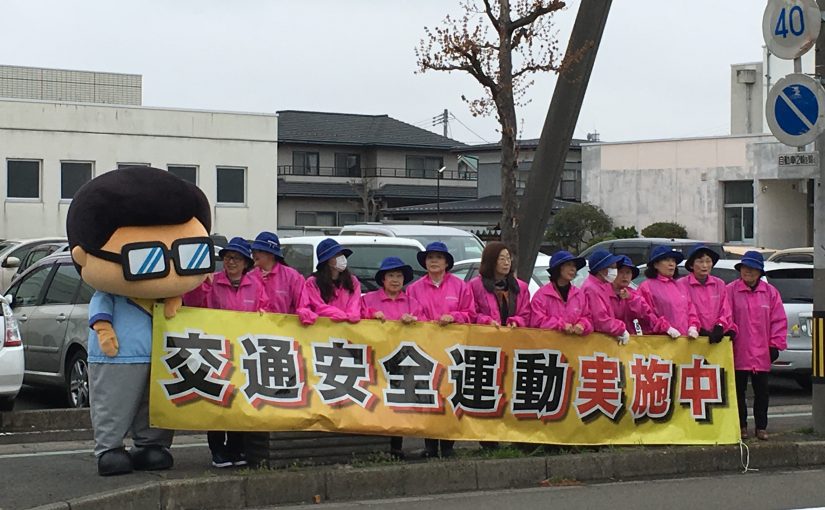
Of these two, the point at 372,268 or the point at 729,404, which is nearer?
the point at 729,404

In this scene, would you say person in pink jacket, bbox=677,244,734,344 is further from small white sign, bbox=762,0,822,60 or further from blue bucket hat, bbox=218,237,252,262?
blue bucket hat, bbox=218,237,252,262

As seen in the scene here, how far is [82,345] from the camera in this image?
12.4 metres

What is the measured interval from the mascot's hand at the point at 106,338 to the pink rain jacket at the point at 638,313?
424 cm

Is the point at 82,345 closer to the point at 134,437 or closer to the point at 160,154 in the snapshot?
the point at 134,437

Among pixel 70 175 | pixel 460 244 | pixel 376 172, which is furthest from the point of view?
pixel 376 172

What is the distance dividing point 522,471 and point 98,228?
3.68 metres

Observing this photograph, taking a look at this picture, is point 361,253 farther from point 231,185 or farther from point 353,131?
point 353,131

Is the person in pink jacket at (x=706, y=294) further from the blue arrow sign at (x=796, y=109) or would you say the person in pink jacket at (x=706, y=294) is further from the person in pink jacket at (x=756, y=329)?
the blue arrow sign at (x=796, y=109)

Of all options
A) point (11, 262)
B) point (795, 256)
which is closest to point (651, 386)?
point (795, 256)

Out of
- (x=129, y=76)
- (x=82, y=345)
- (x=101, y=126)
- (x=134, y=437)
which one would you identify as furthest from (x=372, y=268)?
(x=129, y=76)

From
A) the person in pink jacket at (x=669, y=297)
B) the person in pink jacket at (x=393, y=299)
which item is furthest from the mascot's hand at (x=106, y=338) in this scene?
the person in pink jacket at (x=669, y=297)

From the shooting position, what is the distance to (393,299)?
9.69 meters

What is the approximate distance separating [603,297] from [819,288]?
95.7 inches

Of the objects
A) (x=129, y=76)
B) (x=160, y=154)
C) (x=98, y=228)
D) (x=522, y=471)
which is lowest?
(x=522, y=471)
